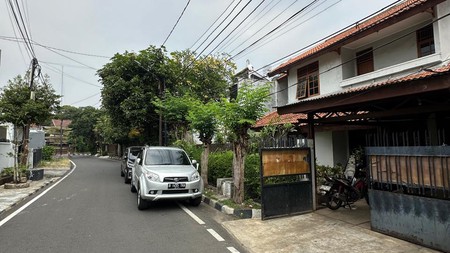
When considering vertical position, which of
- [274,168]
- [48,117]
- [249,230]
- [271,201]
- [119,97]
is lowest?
[249,230]

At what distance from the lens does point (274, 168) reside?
24.2 ft

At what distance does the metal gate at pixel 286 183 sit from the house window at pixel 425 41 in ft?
20.2

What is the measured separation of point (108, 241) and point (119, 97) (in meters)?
15.2

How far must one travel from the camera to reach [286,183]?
293 inches

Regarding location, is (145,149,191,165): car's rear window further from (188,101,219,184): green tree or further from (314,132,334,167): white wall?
(314,132,334,167): white wall

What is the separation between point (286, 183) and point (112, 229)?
13.7 ft

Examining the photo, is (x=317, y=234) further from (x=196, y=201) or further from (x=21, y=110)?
(x=21, y=110)

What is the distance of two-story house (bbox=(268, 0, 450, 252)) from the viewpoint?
506 centimetres

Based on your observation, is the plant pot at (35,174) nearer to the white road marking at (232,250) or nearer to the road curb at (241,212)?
the road curb at (241,212)

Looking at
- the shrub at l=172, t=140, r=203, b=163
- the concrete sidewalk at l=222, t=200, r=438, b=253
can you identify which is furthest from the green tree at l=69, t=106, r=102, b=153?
the concrete sidewalk at l=222, t=200, r=438, b=253

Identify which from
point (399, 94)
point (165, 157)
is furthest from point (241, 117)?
point (399, 94)

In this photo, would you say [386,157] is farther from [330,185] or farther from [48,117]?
[48,117]

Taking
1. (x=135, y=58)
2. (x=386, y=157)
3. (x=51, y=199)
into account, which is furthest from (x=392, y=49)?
(x=135, y=58)

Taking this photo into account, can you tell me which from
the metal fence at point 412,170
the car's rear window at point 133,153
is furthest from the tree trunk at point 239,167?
the car's rear window at point 133,153
